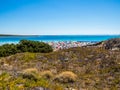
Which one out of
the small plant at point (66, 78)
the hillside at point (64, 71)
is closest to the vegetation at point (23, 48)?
the hillside at point (64, 71)

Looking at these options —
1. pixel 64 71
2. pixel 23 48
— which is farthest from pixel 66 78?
pixel 23 48

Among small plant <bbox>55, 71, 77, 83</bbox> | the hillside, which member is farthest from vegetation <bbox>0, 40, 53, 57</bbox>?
small plant <bbox>55, 71, 77, 83</bbox>

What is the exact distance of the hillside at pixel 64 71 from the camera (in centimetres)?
1113

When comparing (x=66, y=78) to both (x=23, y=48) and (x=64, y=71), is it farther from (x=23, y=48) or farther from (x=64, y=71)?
(x=23, y=48)

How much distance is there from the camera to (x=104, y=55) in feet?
64.3

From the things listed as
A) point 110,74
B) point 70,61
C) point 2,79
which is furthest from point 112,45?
point 2,79

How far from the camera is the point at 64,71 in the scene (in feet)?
53.2

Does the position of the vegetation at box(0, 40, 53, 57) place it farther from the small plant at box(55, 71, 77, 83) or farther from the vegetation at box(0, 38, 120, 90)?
the small plant at box(55, 71, 77, 83)

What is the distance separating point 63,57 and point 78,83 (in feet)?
20.0

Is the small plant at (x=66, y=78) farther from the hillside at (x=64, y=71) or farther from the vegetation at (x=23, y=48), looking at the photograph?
the vegetation at (x=23, y=48)

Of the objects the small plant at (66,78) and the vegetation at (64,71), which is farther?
the small plant at (66,78)

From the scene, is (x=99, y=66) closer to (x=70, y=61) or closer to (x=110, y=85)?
(x=70, y=61)

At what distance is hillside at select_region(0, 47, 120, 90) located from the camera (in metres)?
11.1

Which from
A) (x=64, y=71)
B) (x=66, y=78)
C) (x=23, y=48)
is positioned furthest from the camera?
(x=23, y=48)
